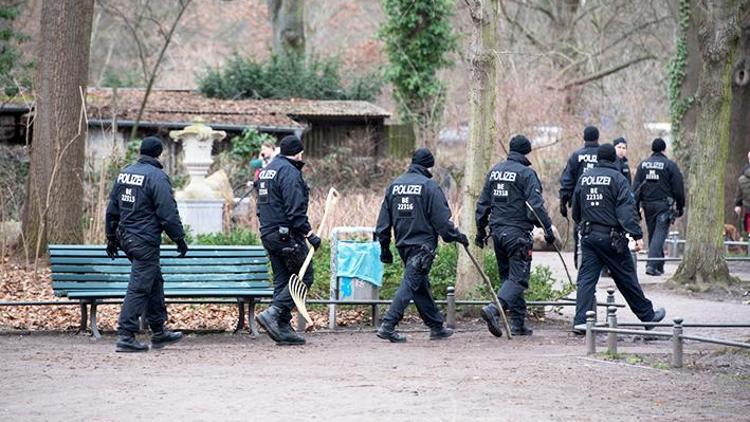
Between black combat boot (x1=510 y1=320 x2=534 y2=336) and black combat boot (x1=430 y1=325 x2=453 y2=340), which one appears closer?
black combat boot (x1=430 y1=325 x2=453 y2=340)

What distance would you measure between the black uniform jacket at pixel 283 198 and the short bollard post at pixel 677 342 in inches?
138

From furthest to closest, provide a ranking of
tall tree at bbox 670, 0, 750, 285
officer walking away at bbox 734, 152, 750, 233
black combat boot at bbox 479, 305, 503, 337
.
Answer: officer walking away at bbox 734, 152, 750, 233, tall tree at bbox 670, 0, 750, 285, black combat boot at bbox 479, 305, 503, 337

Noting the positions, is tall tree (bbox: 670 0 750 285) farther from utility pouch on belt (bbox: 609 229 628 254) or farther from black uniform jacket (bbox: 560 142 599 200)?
utility pouch on belt (bbox: 609 229 628 254)

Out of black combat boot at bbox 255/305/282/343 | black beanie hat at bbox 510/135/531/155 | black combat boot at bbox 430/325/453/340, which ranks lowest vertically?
black combat boot at bbox 430/325/453/340

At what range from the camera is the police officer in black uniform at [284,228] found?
1187cm

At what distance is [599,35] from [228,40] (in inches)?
824

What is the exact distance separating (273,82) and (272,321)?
24.8 m

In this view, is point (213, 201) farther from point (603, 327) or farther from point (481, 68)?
point (603, 327)

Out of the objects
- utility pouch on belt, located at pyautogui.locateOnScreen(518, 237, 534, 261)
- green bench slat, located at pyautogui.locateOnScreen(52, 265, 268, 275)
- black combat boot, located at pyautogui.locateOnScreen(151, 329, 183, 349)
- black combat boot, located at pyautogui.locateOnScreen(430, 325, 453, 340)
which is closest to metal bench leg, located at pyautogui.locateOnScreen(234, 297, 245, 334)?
green bench slat, located at pyautogui.locateOnScreen(52, 265, 268, 275)

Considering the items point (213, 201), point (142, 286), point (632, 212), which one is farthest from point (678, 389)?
point (213, 201)

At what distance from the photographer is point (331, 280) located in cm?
1366

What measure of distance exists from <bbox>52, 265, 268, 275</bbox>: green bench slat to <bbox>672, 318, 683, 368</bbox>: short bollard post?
4.49 meters

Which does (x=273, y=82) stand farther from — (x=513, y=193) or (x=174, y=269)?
(x=513, y=193)

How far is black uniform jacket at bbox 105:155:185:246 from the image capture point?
37.5 ft
